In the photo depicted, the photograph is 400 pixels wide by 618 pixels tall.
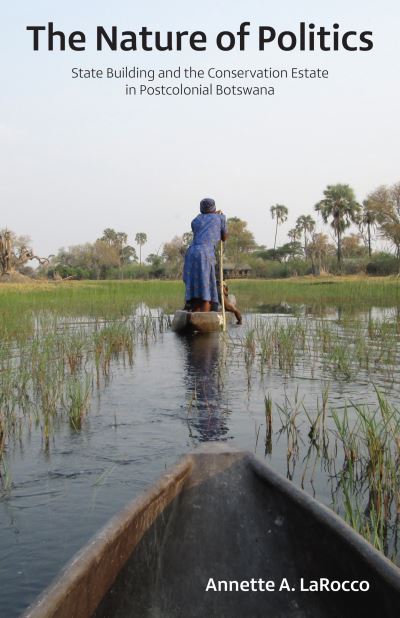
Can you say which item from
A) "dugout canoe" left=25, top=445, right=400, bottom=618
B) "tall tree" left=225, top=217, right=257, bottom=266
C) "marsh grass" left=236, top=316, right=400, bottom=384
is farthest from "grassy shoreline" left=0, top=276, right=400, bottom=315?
"tall tree" left=225, top=217, right=257, bottom=266

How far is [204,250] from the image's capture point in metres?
10.7

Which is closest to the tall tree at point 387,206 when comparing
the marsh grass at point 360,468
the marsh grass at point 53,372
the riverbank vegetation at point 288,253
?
the riverbank vegetation at point 288,253

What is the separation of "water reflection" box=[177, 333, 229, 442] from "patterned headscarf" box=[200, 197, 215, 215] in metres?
2.19

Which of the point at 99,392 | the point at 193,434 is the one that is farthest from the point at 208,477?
the point at 99,392

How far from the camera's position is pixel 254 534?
2445 mm

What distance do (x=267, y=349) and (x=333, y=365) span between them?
3.68ft

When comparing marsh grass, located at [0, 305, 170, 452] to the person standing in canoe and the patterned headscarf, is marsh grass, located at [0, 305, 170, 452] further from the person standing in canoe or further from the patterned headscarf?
the patterned headscarf

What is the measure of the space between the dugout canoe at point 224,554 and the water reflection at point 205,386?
216 centimetres

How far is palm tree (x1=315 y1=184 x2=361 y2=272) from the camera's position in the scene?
53875 millimetres

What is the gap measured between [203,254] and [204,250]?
0.25ft

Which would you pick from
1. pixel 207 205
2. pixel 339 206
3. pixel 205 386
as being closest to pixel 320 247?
pixel 339 206

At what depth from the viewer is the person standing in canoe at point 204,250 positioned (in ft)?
35.1

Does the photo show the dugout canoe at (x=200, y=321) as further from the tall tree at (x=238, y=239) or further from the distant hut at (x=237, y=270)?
the tall tree at (x=238, y=239)

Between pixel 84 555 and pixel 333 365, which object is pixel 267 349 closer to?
pixel 333 365
